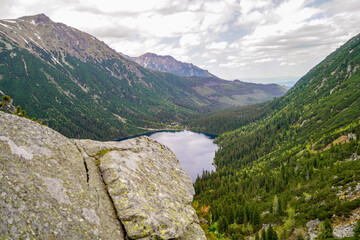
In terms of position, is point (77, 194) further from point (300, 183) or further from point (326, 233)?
point (300, 183)

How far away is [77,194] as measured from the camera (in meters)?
11.8

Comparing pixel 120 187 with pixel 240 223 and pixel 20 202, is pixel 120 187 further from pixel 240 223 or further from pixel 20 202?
pixel 240 223

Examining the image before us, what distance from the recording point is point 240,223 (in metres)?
68.1

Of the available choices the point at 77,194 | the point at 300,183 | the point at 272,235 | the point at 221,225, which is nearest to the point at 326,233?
the point at 272,235

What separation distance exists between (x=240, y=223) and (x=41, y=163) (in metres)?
71.8

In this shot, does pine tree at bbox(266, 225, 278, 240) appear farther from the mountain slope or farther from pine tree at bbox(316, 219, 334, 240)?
pine tree at bbox(316, 219, 334, 240)

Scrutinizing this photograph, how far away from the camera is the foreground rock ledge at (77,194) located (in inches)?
372

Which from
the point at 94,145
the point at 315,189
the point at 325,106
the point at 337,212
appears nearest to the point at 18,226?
the point at 94,145

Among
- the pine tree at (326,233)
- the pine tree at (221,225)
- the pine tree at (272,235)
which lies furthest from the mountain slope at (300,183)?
the pine tree at (326,233)

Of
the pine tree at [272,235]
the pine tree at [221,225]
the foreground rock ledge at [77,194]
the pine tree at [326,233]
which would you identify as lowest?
the pine tree at [272,235]

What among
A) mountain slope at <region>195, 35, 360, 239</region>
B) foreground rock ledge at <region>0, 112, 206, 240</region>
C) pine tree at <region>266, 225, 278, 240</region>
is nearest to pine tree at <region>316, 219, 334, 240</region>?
mountain slope at <region>195, 35, 360, 239</region>

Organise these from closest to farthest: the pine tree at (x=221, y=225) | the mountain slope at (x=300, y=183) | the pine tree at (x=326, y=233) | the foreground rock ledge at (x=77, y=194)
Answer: the foreground rock ledge at (x=77, y=194) < the pine tree at (x=326, y=233) < the pine tree at (x=221, y=225) < the mountain slope at (x=300, y=183)

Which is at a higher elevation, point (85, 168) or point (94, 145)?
point (94, 145)

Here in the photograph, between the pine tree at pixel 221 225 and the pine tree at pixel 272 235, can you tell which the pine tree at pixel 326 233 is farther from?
the pine tree at pixel 221 225
